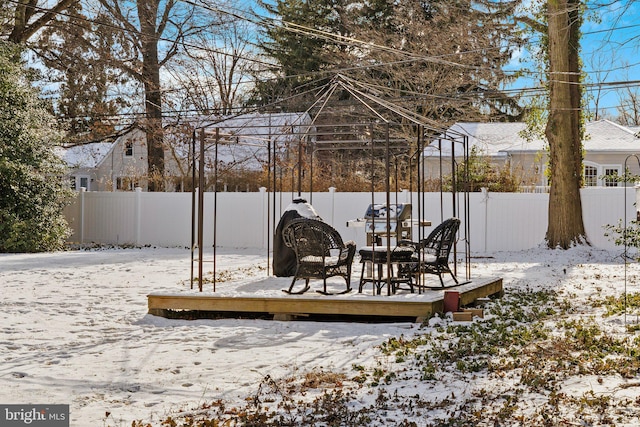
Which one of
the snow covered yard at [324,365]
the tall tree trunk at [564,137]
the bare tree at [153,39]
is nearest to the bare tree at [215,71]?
the bare tree at [153,39]

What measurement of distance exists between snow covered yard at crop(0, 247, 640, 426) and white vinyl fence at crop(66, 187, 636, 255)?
6786mm

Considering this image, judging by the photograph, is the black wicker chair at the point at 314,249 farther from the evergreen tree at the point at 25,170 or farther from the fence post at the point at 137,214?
the fence post at the point at 137,214

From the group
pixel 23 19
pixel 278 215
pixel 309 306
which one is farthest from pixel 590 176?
pixel 309 306

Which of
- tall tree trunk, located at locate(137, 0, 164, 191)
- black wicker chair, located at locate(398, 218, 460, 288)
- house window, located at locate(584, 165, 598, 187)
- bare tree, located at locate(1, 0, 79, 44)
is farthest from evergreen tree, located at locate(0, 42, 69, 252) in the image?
house window, located at locate(584, 165, 598, 187)

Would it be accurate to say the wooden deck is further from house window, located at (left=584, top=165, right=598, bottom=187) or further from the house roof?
house window, located at (left=584, top=165, right=598, bottom=187)

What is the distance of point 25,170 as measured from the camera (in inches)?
629

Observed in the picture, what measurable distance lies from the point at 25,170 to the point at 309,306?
10.8 metres

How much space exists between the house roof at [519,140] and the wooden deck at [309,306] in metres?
15.5

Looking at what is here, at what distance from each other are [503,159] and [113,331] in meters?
19.6

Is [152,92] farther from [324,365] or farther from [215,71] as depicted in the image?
[324,365]

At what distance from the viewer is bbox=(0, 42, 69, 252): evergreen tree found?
15.9 metres

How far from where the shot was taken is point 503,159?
2448cm

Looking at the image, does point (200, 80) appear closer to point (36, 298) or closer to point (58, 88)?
point (58, 88)

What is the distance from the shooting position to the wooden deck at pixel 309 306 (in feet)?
23.9
